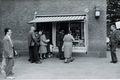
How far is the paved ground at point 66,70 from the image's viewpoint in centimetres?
1162

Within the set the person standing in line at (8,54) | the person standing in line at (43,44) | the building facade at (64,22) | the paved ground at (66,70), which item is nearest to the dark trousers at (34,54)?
the paved ground at (66,70)

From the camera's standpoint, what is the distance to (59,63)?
15352mm

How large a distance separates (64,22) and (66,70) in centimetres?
531

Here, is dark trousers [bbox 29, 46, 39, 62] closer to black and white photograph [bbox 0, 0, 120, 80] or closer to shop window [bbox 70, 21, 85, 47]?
black and white photograph [bbox 0, 0, 120, 80]

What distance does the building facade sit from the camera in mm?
17742

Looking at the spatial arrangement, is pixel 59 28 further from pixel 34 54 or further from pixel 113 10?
pixel 113 10

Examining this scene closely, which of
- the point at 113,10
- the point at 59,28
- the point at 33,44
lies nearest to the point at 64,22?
the point at 59,28

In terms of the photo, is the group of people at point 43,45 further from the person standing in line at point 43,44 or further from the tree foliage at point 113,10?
the tree foliage at point 113,10

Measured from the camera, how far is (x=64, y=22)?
58.6 feet

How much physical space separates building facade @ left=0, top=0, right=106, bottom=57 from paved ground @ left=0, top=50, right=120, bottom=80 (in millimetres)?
2050

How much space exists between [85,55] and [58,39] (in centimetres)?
223

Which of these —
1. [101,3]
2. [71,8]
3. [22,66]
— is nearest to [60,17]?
[71,8]

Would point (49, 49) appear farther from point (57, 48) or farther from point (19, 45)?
point (19, 45)

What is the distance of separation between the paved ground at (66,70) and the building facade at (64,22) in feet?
6.73
